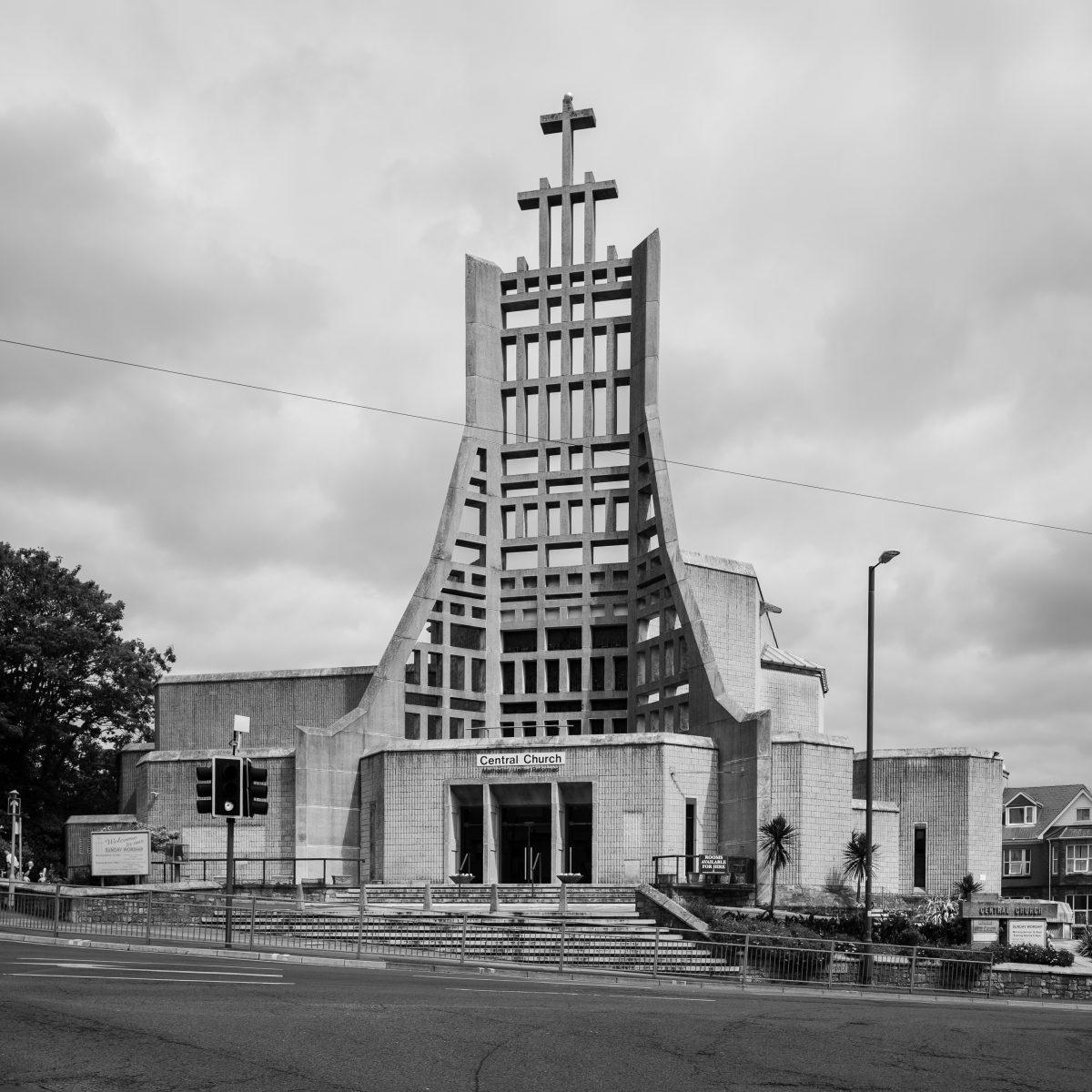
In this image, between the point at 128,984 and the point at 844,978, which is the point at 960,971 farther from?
the point at 128,984

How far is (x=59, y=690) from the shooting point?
230ft

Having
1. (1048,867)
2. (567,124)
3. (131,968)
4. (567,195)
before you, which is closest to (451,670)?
(567,195)

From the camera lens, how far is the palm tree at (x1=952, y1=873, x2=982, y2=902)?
5141 centimetres

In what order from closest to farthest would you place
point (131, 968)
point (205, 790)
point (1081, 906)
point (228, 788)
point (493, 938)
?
point (131, 968)
point (205, 790)
point (228, 788)
point (493, 938)
point (1081, 906)

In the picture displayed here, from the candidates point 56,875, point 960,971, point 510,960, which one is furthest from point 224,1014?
point 56,875

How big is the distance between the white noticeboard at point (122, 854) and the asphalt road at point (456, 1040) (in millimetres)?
23540

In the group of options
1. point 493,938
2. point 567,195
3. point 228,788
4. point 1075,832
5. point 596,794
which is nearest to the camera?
Answer: point 228,788

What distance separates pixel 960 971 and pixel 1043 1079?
759 inches

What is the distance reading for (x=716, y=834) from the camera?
171ft

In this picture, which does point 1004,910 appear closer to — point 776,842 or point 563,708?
point 776,842

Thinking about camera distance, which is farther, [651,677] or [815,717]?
[815,717]

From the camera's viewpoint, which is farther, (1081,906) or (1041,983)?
(1081,906)

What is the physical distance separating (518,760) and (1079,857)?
3969 cm

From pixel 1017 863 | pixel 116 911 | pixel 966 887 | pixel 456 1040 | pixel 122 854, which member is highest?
pixel 456 1040
